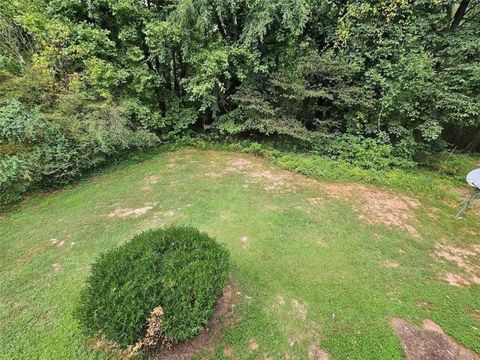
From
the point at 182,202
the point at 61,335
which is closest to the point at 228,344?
the point at 61,335

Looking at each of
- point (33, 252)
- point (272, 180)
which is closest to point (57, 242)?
point (33, 252)

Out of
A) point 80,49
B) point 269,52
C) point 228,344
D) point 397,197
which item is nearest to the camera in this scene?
point 228,344

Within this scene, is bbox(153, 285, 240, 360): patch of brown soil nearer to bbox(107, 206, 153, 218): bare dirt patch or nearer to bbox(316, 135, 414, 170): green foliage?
bbox(107, 206, 153, 218): bare dirt patch

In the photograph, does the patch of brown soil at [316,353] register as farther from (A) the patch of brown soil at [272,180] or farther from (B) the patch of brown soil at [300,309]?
(A) the patch of brown soil at [272,180]

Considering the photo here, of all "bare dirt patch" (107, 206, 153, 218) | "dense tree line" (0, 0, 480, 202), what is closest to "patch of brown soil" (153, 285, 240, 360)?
"bare dirt patch" (107, 206, 153, 218)

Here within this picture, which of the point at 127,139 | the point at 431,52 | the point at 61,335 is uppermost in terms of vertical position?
the point at 431,52

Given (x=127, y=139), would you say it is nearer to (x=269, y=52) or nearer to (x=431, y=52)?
(x=269, y=52)

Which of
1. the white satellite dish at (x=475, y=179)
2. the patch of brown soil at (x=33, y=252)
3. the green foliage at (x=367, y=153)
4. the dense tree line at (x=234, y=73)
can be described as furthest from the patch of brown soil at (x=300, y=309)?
the dense tree line at (x=234, y=73)
